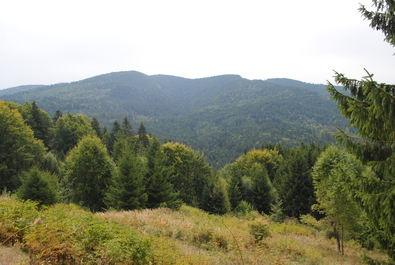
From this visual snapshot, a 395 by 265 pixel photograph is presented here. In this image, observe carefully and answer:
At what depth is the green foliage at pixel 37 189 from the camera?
15016 millimetres

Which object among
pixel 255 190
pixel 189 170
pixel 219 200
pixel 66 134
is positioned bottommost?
pixel 255 190

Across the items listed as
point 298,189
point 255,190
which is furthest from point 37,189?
point 298,189

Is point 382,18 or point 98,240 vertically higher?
point 382,18

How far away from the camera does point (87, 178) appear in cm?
2003

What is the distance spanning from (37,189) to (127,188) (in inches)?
239

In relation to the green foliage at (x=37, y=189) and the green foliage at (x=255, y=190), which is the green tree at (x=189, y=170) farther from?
the green foliage at (x=37, y=189)

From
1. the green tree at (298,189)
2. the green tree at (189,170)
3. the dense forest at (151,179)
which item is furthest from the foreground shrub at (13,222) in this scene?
the green tree at (298,189)

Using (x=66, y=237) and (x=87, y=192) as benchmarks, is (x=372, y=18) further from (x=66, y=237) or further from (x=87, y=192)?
(x=87, y=192)

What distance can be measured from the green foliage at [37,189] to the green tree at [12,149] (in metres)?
12.5

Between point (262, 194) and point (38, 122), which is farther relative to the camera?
point (38, 122)

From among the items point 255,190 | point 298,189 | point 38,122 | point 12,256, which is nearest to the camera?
point 12,256

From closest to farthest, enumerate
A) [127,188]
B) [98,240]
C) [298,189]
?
[98,240]
[127,188]
[298,189]

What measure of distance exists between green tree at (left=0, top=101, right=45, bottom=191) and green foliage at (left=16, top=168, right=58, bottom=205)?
1252 cm

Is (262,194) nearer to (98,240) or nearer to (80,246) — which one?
(98,240)
